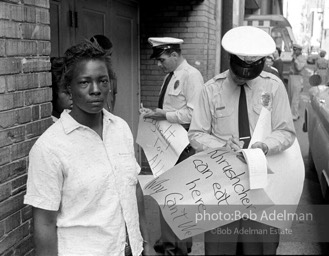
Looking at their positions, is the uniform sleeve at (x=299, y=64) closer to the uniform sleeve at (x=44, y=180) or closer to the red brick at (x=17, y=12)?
the red brick at (x=17, y=12)

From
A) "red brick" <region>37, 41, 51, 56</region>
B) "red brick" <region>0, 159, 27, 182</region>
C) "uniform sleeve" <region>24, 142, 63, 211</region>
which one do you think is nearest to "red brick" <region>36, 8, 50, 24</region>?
"red brick" <region>37, 41, 51, 56</region>

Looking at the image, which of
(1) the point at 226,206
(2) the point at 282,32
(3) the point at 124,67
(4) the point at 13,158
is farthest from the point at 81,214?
(2) the point at 282,32

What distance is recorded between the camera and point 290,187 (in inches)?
112

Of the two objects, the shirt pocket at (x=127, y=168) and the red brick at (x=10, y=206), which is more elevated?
the shirt pocket at (x=127, y=168)

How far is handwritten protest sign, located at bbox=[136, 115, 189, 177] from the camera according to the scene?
4.63 meters

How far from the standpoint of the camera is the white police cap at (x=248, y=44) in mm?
2814

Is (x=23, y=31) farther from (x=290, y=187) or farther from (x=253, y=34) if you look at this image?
(x=290, y=187)

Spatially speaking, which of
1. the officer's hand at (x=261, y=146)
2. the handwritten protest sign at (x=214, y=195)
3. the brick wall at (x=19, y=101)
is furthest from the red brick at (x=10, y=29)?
the officer's hand at (x=261, y=146)

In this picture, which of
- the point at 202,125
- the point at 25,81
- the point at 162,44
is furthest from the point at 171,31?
the point at 25,81

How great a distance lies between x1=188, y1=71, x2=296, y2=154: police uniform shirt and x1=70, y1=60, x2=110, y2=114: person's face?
3.56 feet

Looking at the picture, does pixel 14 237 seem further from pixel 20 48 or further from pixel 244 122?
pixel 244 122

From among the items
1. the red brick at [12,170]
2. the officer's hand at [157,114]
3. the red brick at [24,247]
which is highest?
the officer's hand at [157,114]

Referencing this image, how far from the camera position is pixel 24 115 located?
A: 8.46 ft

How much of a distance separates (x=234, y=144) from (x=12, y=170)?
4.27 ft
